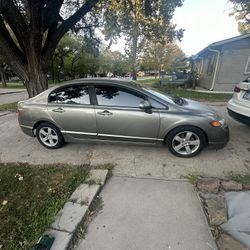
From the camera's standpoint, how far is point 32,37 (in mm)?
5816

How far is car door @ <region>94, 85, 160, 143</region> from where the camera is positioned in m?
3.43

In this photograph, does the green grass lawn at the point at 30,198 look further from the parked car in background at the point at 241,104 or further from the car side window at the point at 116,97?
the parked car in background at the point at 241,104

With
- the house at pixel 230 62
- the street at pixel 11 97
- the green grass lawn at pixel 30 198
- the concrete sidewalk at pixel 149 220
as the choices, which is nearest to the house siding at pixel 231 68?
the house at pixel 230 62

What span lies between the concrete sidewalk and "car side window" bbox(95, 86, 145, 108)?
57.8 inches

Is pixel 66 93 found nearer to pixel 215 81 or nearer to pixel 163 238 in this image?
pixel 163 238

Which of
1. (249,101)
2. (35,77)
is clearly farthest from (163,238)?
(35,77)

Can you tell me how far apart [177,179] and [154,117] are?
1.14 meters

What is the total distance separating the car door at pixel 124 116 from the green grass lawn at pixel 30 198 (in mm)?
910

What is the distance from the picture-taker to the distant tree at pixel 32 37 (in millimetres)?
5688

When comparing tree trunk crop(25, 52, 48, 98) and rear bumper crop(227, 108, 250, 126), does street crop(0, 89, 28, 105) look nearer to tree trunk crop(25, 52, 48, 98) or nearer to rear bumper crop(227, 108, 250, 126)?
tree trunk crop(25, 52, 48, 98)

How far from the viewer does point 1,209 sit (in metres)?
2.41

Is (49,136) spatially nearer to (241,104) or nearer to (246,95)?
(241,104)

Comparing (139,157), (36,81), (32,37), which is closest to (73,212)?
(139,157)

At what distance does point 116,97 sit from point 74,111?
897 mm
